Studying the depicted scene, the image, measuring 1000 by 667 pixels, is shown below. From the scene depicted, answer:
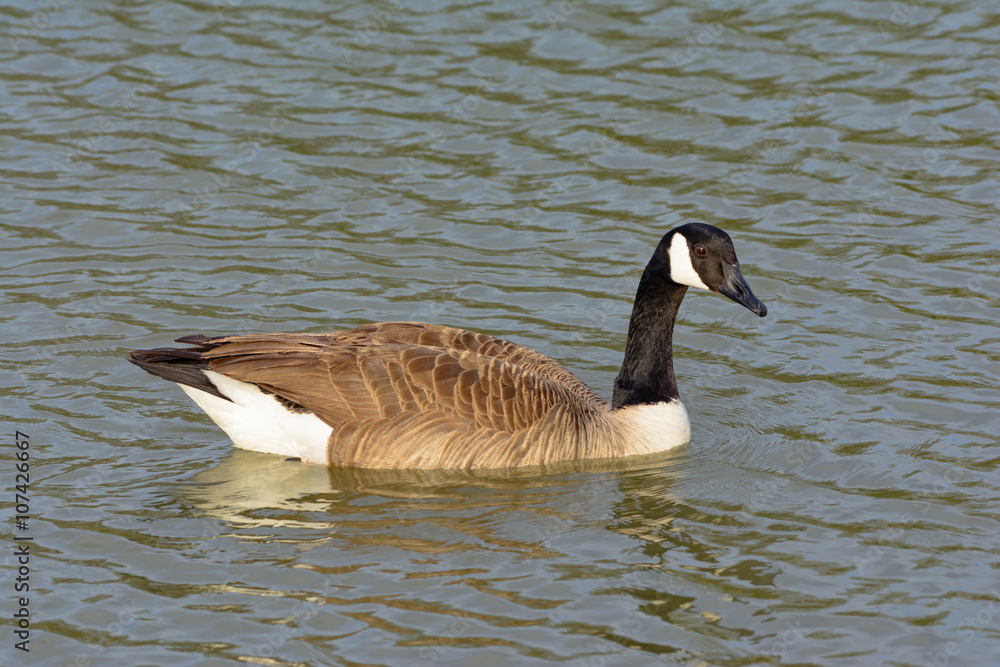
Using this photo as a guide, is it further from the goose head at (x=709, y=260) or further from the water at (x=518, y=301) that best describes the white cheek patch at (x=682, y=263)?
the water at (x=518, y=301)

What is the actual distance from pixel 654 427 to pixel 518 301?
266 centimetres

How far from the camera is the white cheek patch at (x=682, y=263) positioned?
32.0ft

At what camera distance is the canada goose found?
375 inches

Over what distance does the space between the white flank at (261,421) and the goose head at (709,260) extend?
3.01 m

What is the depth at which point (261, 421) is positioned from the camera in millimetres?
9625

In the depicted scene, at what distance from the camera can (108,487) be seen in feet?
29.9

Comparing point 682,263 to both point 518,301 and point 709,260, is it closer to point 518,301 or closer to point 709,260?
point 709,260

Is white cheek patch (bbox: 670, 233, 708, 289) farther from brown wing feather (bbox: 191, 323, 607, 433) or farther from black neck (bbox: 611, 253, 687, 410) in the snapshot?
brown wing feather (bbox: 191, 323, 607, 433)

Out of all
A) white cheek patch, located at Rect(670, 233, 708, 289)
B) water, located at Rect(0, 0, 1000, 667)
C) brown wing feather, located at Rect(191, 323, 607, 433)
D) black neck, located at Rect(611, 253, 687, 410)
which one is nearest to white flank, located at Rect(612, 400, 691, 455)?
black neck, located at Rect(611, 253, 687, 410)

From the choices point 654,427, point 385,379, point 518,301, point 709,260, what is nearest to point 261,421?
point 385,379

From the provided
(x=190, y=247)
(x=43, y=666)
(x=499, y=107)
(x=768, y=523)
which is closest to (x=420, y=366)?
(x=768, y=523)

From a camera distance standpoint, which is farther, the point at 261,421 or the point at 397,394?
the point at 261,421

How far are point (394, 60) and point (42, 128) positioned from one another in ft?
15.0

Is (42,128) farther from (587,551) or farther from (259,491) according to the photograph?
(587,551)
